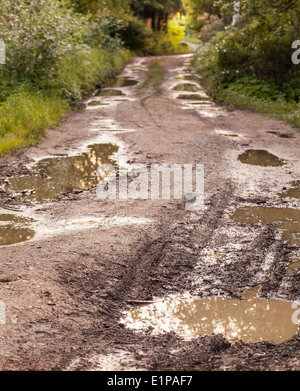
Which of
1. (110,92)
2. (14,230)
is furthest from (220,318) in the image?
(110,92)

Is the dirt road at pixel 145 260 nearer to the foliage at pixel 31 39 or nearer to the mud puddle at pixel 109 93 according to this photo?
the foliage at pixel 31 39

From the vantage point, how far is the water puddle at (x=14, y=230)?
504 centimetres

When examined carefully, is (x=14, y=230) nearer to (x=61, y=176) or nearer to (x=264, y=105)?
(x=61, y=176)

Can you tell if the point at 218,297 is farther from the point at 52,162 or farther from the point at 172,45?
the point at 172,45

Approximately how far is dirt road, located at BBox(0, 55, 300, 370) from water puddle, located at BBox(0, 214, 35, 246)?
29 mm

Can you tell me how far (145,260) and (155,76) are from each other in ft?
57.5

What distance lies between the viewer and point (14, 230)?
5281 millimetres

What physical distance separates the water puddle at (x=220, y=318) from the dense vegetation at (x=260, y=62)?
8.02m

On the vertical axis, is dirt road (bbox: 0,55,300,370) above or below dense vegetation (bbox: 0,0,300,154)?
below

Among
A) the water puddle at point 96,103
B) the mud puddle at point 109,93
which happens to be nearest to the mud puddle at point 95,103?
the water puddle at point 96,103

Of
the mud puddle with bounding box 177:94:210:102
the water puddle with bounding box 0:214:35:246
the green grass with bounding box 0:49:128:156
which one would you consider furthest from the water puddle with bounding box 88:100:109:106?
the water puddle with bounding box 0:214:35:246

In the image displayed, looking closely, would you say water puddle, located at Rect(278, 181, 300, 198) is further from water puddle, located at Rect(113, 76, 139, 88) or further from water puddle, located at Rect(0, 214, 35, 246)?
water puddle, located at Rect(113, 76, 139, 88)

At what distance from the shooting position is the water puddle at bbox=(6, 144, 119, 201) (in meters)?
6.65
